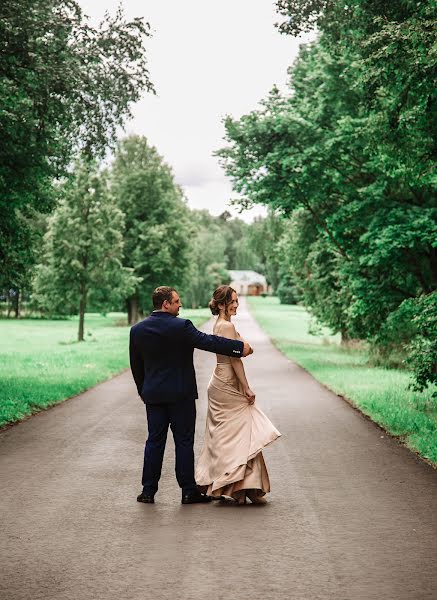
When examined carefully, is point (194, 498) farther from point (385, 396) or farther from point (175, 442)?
point (385, 396)

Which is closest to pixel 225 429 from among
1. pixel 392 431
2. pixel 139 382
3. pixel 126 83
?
pixel 139 382

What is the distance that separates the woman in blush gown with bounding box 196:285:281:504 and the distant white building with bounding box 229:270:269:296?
16887cm

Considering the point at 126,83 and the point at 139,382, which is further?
the point at 126,83

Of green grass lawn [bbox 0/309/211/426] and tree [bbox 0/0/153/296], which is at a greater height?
tree [bbox 0/0/153/296]

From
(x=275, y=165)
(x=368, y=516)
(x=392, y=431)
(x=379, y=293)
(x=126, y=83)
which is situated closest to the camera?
(x=368, y=516)

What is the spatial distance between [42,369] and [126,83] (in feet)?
28.7

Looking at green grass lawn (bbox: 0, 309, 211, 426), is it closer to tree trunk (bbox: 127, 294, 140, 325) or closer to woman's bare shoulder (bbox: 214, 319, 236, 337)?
woman's bare shoulder (bbox: 214, 319, 236, 337)

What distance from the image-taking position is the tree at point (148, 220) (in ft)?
164

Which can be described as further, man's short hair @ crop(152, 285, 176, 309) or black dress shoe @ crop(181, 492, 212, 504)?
man's short hair @ crop(152, 285, 176, 309)

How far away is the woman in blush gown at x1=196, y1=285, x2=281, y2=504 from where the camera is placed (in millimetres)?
6551

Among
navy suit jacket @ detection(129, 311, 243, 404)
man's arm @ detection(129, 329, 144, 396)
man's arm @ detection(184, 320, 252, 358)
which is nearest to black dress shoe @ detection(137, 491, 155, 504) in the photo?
navy suit jacket @ detection(129, 311, 243, 404)

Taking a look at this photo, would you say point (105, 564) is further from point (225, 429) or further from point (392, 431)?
point (392, 431)

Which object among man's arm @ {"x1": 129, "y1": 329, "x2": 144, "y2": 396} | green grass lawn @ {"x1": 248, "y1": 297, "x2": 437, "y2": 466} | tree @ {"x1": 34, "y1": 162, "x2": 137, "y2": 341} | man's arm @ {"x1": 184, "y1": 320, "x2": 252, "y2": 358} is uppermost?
tree @ {"x1": 34, "y1": 162, "x2": 137, "y2": 341}

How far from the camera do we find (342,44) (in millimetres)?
13727
